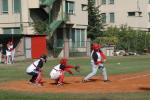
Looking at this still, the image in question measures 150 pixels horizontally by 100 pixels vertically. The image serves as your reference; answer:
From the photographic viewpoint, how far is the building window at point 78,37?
6556 centimetres

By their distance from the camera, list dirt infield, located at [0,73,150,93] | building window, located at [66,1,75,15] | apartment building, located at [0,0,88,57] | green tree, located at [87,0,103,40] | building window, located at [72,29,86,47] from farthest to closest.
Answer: green tree, located at [87,0,103,40]
building window, located at [72,29,86,47]
building window, located at [66,1,75,15]
apartment building, located at [0,0,88,57]
dirt infield, located at [0,73,150,93]

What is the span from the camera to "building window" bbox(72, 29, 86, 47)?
2581 inches

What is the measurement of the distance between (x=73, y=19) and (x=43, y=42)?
10841mm

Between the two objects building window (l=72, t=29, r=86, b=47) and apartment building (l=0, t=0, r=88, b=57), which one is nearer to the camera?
apartment building (l=0, t=0, r=88, b=57)

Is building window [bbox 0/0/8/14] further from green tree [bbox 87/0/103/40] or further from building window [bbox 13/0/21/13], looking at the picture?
green tree [bbox 87/0/103/40]

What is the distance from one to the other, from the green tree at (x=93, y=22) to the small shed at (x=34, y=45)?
58.4ft

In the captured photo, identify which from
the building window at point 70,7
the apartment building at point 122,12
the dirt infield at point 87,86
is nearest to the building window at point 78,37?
the building window at point 70,7

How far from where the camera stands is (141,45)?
73812mm

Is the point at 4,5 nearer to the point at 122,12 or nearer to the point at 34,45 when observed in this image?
the point at 34,45

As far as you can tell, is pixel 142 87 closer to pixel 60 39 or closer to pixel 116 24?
pixel 60 39

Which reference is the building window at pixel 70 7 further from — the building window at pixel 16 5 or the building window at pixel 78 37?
the building window at pixel 16 5

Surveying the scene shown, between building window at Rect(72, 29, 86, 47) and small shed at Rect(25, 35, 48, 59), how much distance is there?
33.9 feet

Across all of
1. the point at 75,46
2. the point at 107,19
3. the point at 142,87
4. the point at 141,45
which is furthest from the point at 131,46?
the point at 142,87

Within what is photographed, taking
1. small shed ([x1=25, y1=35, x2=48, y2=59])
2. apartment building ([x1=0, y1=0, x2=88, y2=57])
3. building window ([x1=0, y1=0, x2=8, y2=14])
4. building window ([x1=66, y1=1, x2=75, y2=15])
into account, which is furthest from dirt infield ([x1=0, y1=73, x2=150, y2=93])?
building window ([x1=66, y1=1, x2=75, y2=15])
